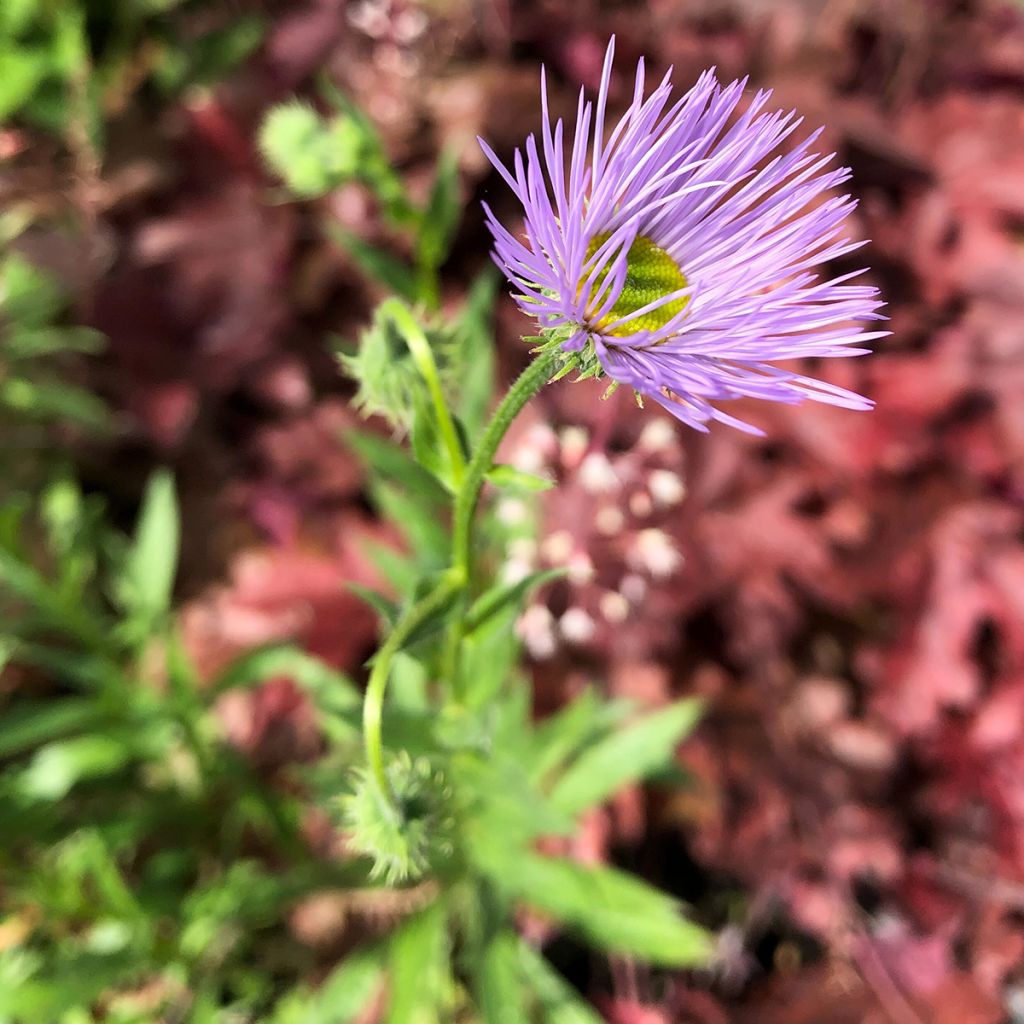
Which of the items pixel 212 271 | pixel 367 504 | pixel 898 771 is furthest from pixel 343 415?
pixel 898 771

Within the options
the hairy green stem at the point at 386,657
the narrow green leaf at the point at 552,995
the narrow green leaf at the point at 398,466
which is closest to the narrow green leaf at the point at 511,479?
the hairy green stem at the point at 386,657

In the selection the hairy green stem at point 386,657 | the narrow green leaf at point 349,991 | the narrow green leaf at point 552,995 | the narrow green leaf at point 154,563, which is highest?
the hairy green stem at point 386,657

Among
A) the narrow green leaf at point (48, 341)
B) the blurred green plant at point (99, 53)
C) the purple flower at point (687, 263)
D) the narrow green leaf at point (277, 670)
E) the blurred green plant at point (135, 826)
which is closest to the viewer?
the purple flower at point (687, 263)

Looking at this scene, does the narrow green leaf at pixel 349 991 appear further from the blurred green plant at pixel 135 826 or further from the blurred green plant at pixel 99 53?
the blurred green plant at pixel 99 53

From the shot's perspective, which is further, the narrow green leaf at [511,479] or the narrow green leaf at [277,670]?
the narrow green leaf at [277,670]

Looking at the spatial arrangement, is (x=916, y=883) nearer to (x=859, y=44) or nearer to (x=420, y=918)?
(x=420, y=918)

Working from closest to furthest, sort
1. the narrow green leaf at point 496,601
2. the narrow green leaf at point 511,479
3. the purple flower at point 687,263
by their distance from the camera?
the purple flower at point 687,263
the narrow green leaf at point 511,479
the narrow green leaf at point 496,601

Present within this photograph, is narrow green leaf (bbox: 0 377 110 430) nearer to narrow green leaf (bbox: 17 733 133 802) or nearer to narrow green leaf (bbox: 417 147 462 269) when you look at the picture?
narrow green leaf (bbox: 17 733 133 802)
